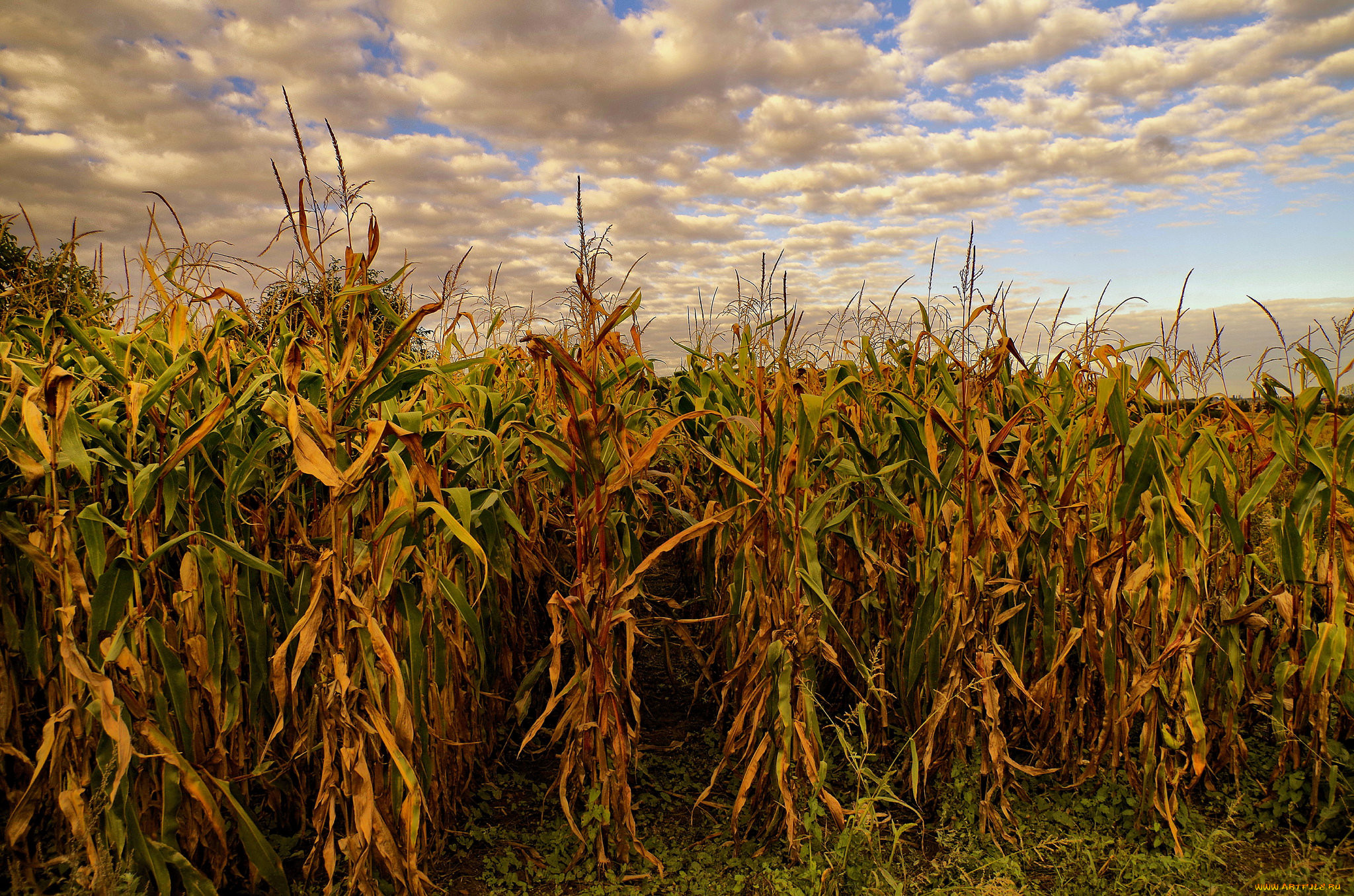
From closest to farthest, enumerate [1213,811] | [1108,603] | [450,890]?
1. [450,890]
2. [1108,603]
3. [1213,811]

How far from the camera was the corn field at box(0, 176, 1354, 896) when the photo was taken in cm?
172

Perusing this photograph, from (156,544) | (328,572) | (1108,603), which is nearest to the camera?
(328,572)

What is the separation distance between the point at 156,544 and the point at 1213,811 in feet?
11.6

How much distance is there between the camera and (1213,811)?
8.38 ft

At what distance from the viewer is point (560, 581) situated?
2.38 meters

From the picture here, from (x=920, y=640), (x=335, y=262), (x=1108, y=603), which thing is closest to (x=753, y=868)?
(x=920, y=640)

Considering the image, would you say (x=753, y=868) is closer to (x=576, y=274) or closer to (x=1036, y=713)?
(x=1036, y=713)

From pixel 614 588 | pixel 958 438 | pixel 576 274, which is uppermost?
pixel 576 274

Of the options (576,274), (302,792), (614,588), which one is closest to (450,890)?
(302,792)

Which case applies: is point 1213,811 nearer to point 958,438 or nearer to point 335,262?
point 958,438

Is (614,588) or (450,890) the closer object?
(614,588)

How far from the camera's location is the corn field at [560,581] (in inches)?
67.6

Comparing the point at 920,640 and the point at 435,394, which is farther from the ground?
the point at 435,394

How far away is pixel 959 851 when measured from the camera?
2.21 m
